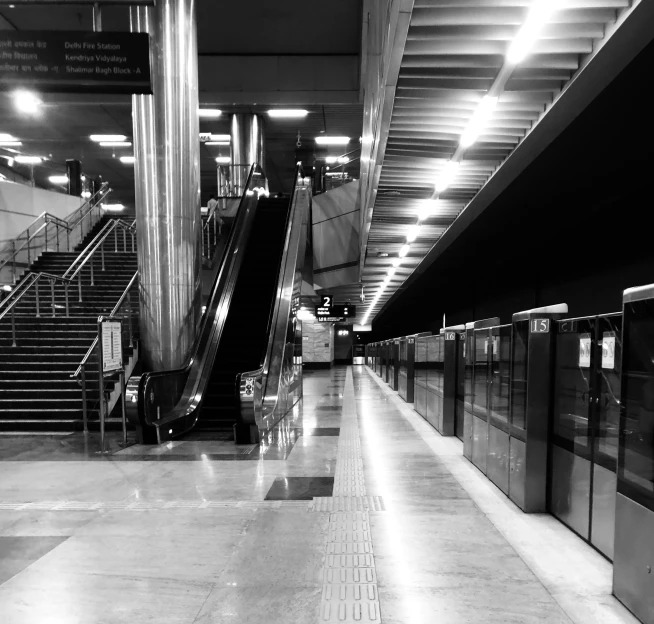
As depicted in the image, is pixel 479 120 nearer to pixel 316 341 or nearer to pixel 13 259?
pixel 13 259

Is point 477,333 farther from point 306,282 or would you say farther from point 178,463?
point 306,282

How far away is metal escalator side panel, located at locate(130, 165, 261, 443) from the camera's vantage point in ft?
22.9

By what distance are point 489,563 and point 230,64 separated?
1672 centimetres

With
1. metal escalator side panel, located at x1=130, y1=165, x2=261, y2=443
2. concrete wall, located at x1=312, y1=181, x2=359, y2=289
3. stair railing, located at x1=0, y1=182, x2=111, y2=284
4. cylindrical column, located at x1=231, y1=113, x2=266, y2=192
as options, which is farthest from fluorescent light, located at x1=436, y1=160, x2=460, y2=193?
cylindrical column, located at x1=231, y1=113, x2=266, y2=192

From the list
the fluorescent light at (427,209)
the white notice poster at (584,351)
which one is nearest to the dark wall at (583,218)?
the fluorescent light at (427,209)

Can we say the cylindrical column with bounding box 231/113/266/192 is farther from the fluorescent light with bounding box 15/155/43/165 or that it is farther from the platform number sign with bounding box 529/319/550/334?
the platform number sign with bounding box 529/319/550/334

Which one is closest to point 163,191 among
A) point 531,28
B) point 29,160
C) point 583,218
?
point 531,28

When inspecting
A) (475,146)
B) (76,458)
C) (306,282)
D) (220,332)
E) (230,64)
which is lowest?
(76,458)

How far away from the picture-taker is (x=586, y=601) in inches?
106

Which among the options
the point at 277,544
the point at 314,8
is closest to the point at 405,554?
the point at 277,544

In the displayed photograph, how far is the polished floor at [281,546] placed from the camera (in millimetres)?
2648

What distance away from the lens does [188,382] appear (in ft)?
27.8

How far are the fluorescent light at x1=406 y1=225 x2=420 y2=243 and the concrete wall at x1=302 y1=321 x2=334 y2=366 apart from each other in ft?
60.0

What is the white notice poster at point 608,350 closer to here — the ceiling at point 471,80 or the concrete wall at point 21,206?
the ceiling at point 471,80
